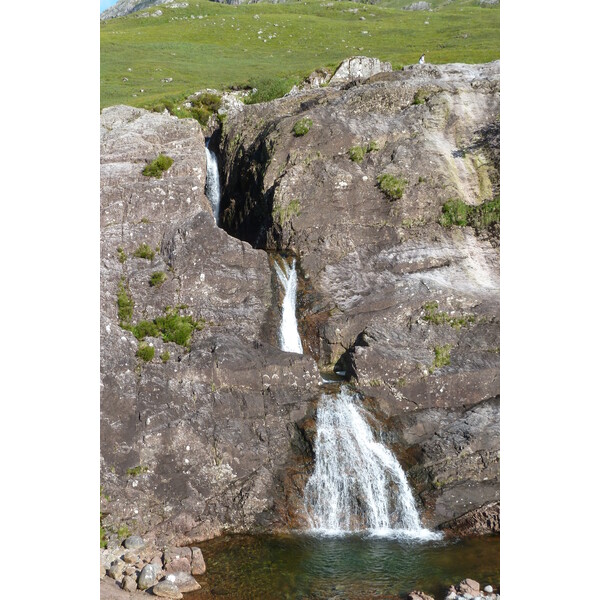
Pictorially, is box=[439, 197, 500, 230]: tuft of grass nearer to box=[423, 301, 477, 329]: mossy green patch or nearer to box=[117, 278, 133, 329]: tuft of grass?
box=[423, 301, 477, 329]: mossy green patch

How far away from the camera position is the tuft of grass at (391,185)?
3438cm

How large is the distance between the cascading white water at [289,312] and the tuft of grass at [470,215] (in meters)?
8.42

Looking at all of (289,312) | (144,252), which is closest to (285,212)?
(289,312)

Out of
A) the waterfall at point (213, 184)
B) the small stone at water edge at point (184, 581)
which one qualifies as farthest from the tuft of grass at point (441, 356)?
the waterfall at point (213, 184)

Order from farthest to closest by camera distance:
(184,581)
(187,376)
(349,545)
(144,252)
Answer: (144,252) → (187,376) → (349,545) → (184,581)

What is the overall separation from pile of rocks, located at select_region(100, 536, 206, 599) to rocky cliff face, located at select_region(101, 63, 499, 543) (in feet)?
3.73

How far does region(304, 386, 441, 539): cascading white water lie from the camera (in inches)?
893

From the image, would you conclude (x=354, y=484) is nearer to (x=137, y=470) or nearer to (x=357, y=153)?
(x=137, y=470)

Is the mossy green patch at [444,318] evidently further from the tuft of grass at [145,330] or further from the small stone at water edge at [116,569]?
the small stone at water edge at [116,569]

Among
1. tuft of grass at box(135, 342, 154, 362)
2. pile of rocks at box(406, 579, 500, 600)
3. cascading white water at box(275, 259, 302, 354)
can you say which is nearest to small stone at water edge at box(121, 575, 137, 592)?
pile of rocks at box(406, 579, 500, 600)

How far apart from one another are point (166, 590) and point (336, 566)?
5138 millimetres

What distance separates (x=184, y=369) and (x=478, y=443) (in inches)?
438

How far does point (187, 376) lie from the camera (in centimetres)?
2458

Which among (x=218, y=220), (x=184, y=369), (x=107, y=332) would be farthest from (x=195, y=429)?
(x=218, y=220)
